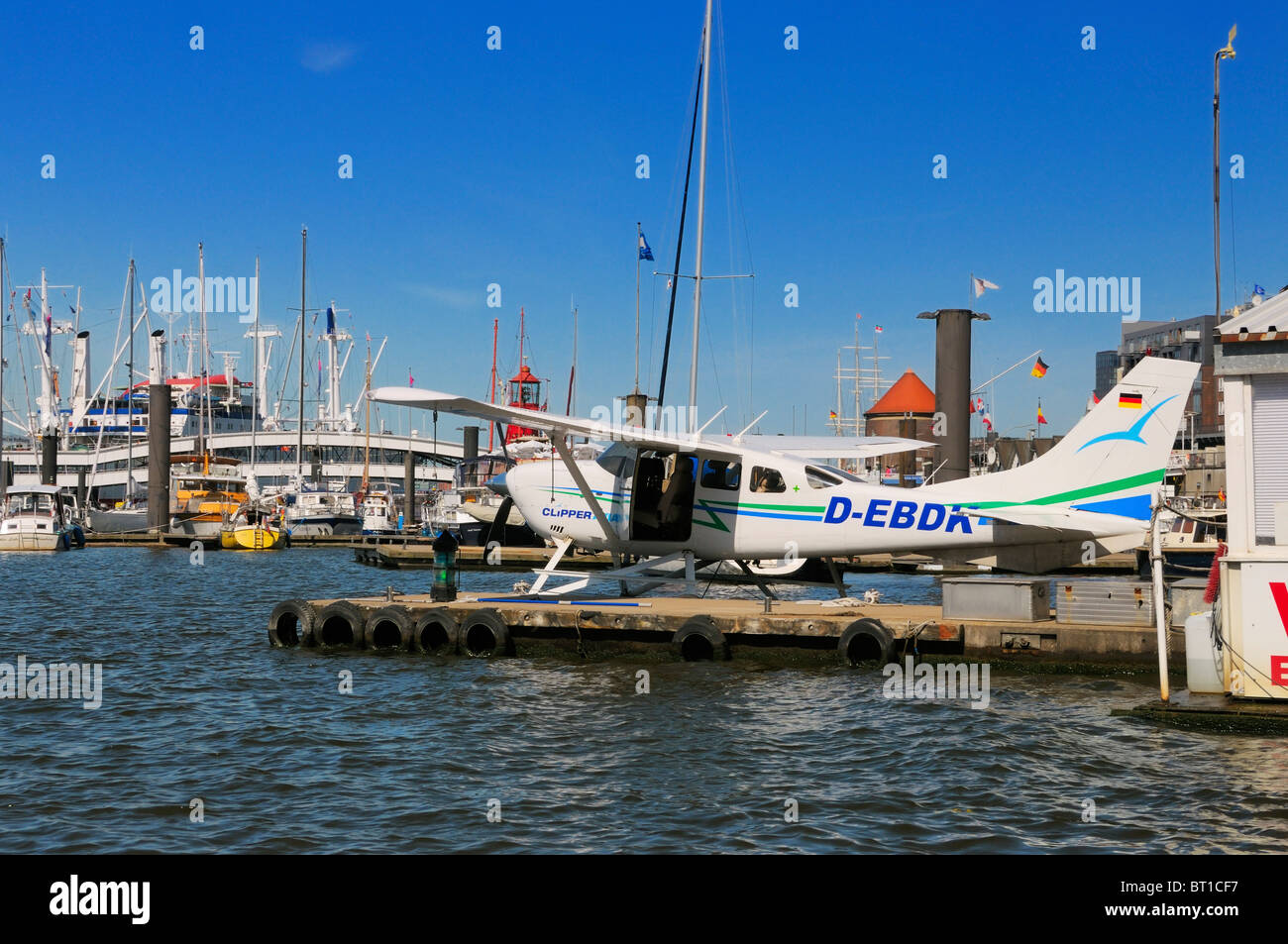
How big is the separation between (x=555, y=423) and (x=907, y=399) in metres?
116

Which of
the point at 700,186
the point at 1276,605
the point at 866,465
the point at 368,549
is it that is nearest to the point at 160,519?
the point at 368,549

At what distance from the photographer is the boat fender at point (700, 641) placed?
1652cm

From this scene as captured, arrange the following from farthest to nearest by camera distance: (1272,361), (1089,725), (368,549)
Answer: (368,549)
(1089,725)
(1272,361)

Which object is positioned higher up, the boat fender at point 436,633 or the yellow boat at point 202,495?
the yellow boat at point 202,495

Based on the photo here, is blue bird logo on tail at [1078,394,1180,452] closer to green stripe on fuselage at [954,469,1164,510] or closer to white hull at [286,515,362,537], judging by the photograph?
green stripe on fuselage at [954,469,1164,510]

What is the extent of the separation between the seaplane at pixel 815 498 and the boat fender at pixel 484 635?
5.24ft

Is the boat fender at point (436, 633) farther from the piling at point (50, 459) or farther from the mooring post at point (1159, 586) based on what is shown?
the piling at point (50, 459)

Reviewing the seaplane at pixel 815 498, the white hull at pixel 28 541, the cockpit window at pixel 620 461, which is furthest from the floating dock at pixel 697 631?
the white hull at pixel 28 541

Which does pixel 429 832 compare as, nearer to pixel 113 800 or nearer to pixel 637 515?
pixel 113 800

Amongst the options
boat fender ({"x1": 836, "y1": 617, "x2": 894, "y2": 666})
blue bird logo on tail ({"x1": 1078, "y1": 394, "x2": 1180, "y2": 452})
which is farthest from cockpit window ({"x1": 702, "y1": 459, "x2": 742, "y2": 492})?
blue bird logo on tail ({"x1": 1078, "y1": 394, "x2": 1180, "y2": 452})

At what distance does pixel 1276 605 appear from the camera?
11.4m

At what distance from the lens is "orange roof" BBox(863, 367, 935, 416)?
130 meters

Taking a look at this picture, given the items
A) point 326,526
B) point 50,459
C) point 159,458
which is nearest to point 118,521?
point 159,458
